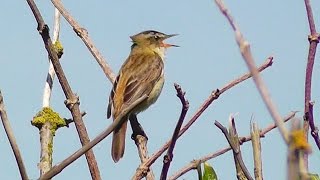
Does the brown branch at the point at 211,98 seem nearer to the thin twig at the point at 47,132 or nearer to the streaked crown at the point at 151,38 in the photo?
the thin twig at the point at 47,132

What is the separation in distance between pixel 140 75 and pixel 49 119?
227 inches

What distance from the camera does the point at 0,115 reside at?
1405 mm

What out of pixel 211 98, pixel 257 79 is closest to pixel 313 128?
pixel 211 98

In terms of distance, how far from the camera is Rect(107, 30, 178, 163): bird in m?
7.58

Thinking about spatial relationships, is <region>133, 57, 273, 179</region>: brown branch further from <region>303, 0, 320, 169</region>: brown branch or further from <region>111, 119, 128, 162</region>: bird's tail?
<region>111, 119, 128, 162</region>: bird's tail

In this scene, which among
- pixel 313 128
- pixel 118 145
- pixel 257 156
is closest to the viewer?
pixel 257 156

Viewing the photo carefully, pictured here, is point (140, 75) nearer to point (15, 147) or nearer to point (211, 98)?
point (211, 98)

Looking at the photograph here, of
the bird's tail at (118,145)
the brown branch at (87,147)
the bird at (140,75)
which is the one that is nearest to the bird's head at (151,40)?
the bird at (140,75)

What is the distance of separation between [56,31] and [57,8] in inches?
13.5

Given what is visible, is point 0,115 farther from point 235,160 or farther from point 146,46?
point 146,46

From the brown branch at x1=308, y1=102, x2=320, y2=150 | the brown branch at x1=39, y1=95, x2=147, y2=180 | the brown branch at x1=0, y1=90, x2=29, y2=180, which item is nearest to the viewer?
the brown branch at x1=39, y1=95, x2=147, y2=180

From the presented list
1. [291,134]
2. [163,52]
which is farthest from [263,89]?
[163,52]

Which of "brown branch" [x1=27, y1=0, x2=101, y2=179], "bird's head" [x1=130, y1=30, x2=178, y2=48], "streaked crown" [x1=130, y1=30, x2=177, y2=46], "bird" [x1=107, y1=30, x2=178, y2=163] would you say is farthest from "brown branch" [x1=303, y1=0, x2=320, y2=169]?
"streaked crown" [x1=130, y1=30, x2=177, y2=46]

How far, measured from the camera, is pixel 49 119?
2799 millimetres
